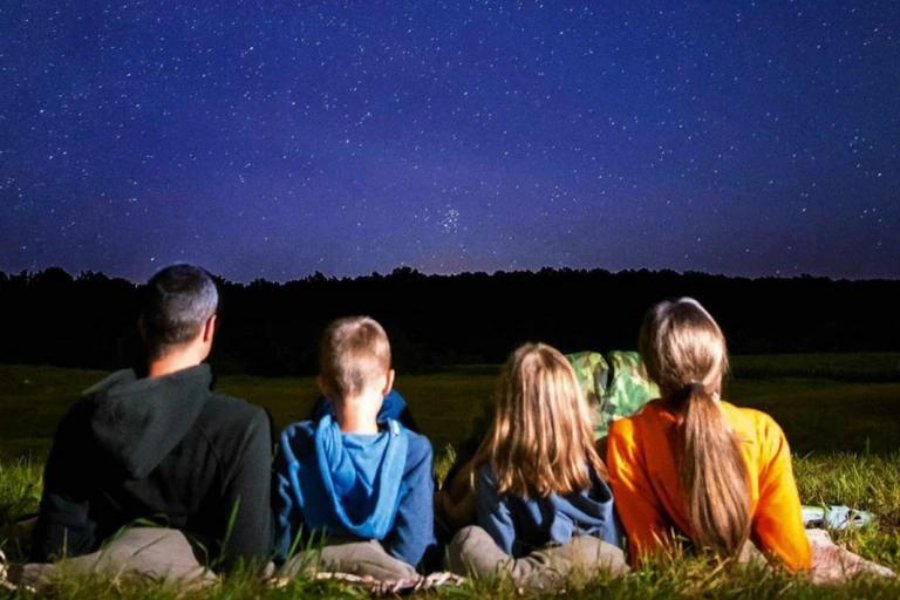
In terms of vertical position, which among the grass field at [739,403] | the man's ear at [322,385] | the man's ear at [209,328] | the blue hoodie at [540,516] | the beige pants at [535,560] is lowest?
the grass field at [739,403]

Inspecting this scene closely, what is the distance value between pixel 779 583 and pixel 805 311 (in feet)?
113

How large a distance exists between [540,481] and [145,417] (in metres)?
1.67

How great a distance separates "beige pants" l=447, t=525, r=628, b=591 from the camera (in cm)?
424

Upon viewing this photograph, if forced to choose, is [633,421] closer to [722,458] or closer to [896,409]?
[722,458]

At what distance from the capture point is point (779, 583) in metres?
4.10

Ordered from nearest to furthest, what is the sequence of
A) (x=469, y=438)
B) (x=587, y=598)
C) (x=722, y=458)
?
(x=587, y=598), (x=722, y=458), (x=469, y=438)

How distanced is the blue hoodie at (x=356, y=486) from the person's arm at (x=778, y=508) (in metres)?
1.49

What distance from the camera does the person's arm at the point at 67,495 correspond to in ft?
14.2

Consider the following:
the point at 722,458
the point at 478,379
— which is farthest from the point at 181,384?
the point at 478,379

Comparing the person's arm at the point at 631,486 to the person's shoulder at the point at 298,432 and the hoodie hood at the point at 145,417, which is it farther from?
the hoodie hood at the point at 145,417

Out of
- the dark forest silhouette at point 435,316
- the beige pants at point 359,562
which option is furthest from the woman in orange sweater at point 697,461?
the dark forest silhouette at point 435,316

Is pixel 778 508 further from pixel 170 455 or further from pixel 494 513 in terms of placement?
pixel 170 455

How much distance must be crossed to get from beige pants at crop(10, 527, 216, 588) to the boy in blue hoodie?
0.46 m

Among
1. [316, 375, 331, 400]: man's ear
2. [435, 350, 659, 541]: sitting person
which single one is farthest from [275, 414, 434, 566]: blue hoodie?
[435, 350, 659, 541]: sitting person
